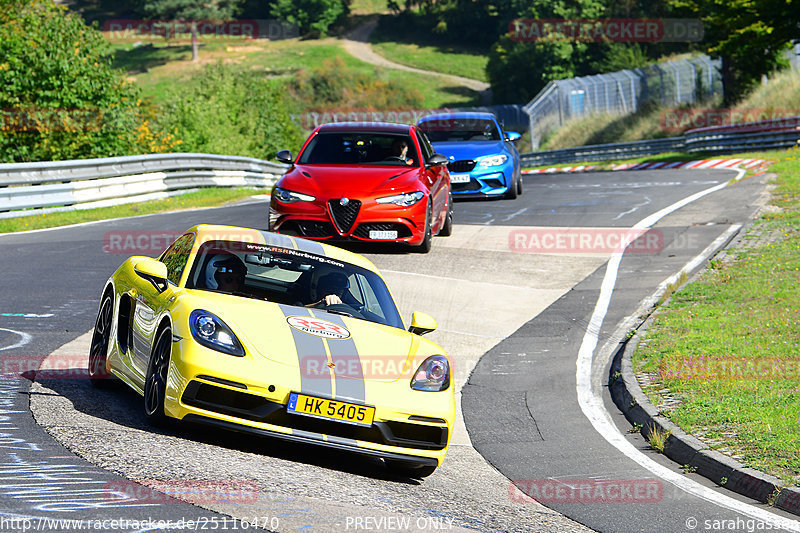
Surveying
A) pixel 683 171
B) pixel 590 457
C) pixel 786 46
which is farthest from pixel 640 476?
pixel 786 46

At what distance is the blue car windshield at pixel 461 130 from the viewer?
73.9ft

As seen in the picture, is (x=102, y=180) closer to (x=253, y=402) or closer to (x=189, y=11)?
(x=253, y=402)

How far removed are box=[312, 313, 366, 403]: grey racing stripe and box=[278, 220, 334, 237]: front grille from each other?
284 inches

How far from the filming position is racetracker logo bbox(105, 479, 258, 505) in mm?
5523

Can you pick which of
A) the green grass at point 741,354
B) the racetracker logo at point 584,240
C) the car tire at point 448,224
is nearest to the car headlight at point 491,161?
the racetracker logo at point 584,240

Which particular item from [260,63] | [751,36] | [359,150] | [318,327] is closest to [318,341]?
[318,327]

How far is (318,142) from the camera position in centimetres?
1547

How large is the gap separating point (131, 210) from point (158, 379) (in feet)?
54.9

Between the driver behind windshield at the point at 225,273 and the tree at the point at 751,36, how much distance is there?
35.6 meters

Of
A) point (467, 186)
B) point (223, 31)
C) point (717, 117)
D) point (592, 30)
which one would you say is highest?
point (592, 30)

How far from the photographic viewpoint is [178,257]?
822 centimetres

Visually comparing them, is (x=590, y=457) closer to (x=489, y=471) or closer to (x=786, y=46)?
(x=489, y=471)

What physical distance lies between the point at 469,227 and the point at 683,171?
14.4 m

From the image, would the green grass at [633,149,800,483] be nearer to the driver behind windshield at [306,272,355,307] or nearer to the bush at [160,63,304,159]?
the driver behind windshield at [306,272,355,307]
